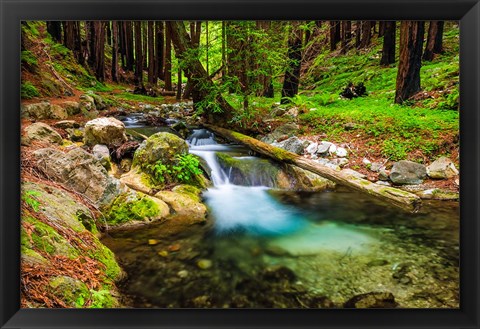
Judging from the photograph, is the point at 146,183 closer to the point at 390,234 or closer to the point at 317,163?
the point at 317,163

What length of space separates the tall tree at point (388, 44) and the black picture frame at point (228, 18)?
77.7 inches

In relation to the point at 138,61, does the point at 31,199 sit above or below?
below

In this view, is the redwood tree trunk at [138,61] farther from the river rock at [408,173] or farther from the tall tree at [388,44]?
the river rock at [408,173]

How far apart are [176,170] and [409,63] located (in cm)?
310

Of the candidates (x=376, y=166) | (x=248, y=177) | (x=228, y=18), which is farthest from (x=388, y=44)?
(x=228, y=18)

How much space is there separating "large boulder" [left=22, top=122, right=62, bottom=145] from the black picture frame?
0.55m

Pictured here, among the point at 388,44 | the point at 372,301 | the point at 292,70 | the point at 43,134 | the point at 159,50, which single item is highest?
the point at 159,50

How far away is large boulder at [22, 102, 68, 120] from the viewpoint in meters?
1.72

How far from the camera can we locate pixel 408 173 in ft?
8.59

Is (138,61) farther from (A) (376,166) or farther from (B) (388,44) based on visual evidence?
(A) (376,166)

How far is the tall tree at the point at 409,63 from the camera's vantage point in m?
3.14

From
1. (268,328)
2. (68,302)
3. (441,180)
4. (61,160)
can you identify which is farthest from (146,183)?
(441,180)

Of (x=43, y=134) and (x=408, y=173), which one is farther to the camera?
(x=408, y=173)

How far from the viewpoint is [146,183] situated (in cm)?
270
